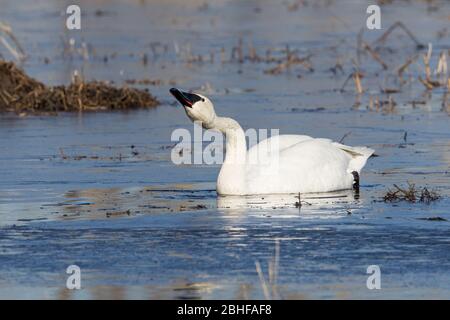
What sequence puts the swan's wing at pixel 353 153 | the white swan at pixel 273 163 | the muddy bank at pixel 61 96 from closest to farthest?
the white swan at pixel 273 163
the swan's wing at pixel 353 153
the muddy bank at pixel 61 96

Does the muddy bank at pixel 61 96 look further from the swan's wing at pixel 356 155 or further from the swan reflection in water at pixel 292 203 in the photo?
the swan reflection in water at pixel 292 203

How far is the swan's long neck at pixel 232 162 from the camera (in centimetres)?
1206

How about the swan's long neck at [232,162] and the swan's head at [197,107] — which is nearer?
the swan's head at [197,107]

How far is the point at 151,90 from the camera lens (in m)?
21.3

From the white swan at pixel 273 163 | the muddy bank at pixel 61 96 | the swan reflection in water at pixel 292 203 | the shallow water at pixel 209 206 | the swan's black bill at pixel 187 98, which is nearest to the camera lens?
the shallow water at pixel 209 206

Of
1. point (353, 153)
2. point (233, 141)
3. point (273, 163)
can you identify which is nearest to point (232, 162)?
point (233, 141)

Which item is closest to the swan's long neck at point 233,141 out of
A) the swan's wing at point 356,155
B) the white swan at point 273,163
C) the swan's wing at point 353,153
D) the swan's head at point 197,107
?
the white swan at point 273,163

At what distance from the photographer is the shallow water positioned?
8984 millimetres

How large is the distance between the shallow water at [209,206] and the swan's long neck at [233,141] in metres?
0.41

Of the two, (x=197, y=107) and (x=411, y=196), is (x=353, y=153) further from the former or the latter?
(x=197, y=107)

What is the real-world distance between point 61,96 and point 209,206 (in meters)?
7.61

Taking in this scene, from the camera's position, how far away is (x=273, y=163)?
39.9 feet

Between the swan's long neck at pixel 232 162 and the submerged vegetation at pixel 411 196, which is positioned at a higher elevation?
the swan's long neck at pixel 232 162
